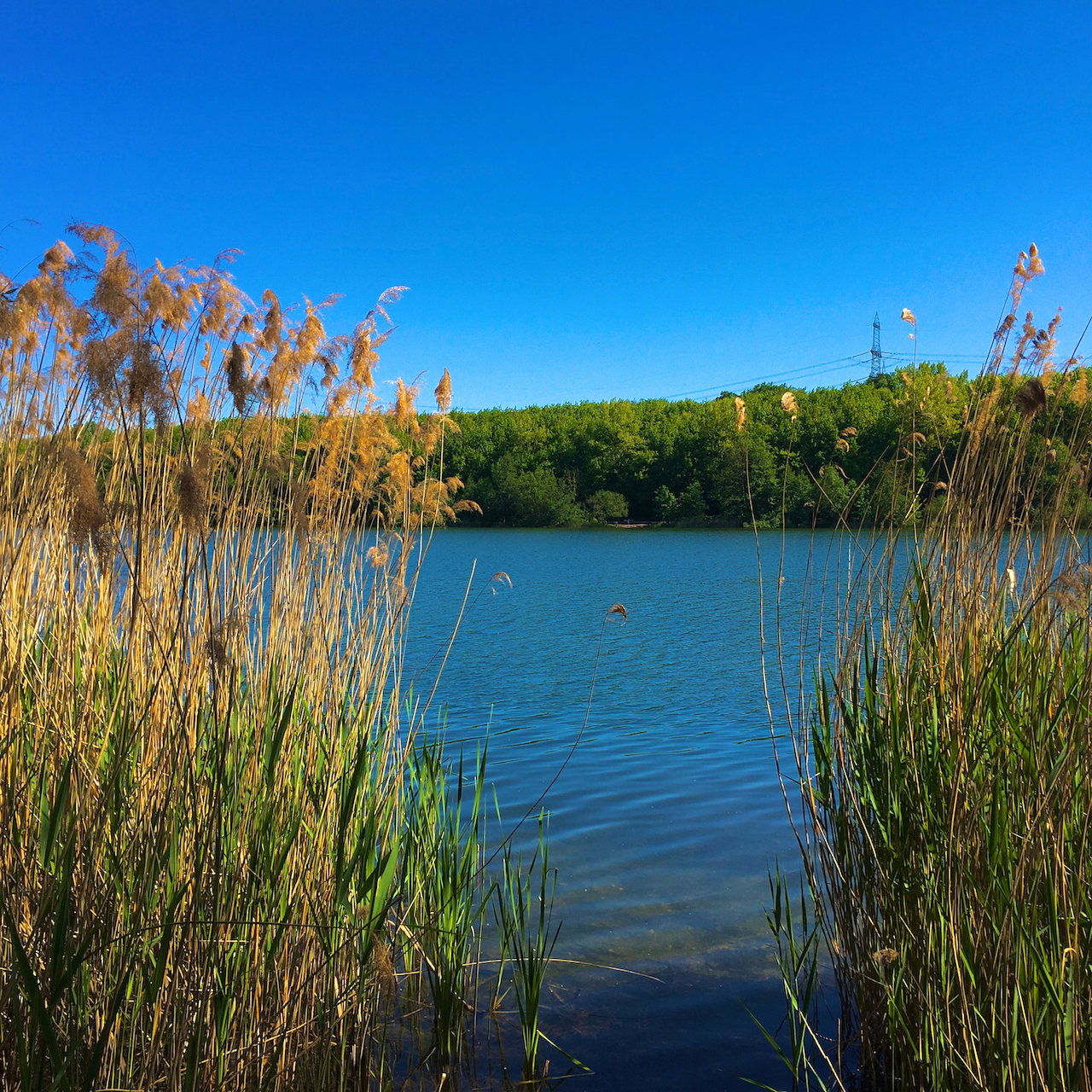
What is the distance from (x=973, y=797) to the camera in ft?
7.07

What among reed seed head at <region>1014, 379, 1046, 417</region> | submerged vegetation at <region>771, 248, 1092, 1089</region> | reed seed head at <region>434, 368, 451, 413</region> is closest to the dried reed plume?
reed seed head at <region>434, 368, 451, 413</region>

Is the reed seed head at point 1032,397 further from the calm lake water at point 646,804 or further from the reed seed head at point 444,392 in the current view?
the reed seed head at point 444,392

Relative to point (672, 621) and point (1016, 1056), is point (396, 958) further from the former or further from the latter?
point (672, 621)

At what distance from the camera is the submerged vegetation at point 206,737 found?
1765 millimetres

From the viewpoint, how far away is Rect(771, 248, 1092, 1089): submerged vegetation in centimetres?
181

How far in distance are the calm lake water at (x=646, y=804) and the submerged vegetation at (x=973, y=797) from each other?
0.46 meters

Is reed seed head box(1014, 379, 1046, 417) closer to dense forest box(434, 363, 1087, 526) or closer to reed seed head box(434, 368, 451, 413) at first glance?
reed seed head box(434, 368, 451, 413)

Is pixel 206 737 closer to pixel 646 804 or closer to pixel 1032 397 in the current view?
pixel 1032 397

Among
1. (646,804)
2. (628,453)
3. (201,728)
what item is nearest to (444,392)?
(201,728)

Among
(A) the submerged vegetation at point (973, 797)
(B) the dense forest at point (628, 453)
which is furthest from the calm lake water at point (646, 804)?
(B) the dense forest at point (628, 453)

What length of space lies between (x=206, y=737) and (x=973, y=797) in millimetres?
1974

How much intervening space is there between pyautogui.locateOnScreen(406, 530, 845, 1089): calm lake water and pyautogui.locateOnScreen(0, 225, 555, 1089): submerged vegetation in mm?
668

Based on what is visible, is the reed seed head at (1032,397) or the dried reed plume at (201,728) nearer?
the dried reed plume at (201,728)

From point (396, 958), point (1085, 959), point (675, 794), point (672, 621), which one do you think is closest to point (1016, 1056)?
point (1085, 959)
